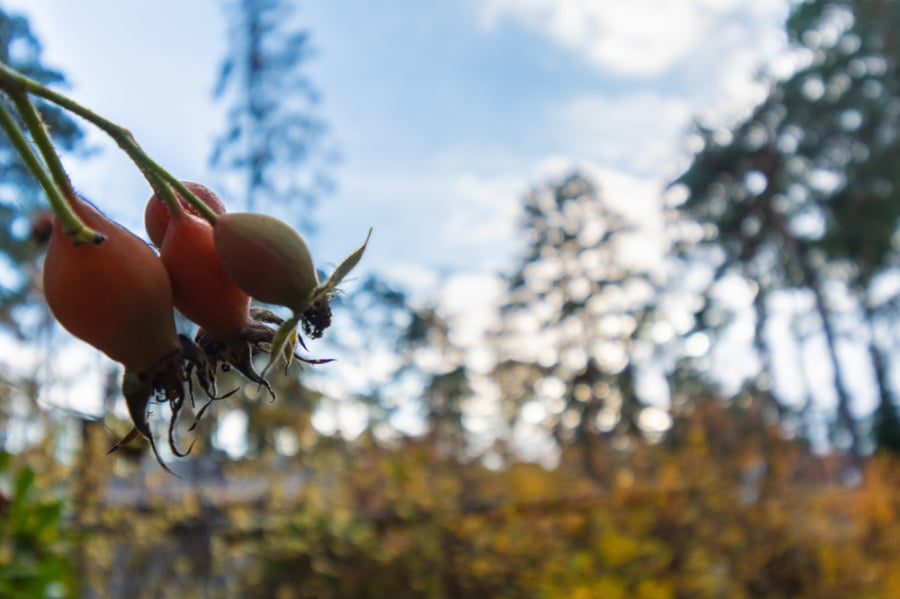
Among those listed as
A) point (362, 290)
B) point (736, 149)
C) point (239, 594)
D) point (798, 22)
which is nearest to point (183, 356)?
point (362, 290)

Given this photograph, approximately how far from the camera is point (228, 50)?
104 inches

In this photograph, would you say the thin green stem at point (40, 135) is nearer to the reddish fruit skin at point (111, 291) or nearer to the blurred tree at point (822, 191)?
the reddish fruit skin at point (111, 291)

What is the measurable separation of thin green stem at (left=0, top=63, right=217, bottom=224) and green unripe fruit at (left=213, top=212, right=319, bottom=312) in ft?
0.09

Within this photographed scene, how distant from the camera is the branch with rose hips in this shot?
0.50 meters

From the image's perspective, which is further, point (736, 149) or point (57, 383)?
point (736, 149)

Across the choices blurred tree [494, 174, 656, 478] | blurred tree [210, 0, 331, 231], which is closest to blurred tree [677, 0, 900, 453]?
blurred tree [494, 174, 656, 478]

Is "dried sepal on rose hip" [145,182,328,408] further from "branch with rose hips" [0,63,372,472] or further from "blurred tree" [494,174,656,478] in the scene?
"blurred tree" [494,174,656,478]

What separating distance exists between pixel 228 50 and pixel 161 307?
231cm

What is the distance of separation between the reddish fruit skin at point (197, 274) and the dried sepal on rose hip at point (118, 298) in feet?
0.07

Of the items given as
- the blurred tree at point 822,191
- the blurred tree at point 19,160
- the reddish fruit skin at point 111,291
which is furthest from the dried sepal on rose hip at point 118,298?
the blurred tree at point 822,191

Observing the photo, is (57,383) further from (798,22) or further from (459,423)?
(798,22)

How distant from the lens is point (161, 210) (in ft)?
2.05

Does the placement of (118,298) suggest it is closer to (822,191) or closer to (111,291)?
(111,291)

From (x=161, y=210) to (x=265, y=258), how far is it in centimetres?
13
